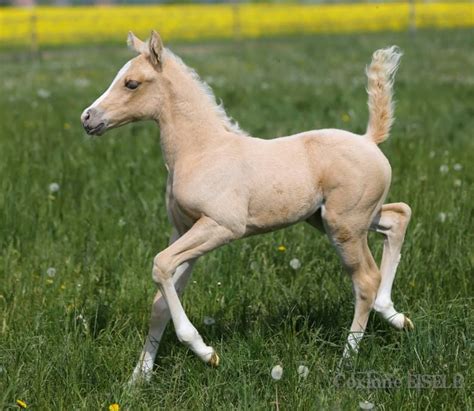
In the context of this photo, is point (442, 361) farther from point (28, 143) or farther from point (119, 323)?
point (28, 143)

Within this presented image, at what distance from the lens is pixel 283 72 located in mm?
15781

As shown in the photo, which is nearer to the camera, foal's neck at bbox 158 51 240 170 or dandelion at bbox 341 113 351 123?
foal's neck at bbox 158 51 240 170

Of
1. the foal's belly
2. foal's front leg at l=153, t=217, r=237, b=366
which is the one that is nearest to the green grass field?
foal's front leg at l=153, t=217, r=237, b=366

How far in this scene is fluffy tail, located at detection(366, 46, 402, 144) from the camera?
417 centimetres

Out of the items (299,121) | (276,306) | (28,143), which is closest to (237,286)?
(276,306)

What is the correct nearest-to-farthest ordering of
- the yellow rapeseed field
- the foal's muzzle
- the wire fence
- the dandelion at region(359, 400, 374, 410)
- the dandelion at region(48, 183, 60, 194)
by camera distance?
the dandelion at region(359, 400, 374, 410) < the foal's muzzle < the dandelion at region(48, 183, 60, 194) < the wire fence < the yellow rapeseed field

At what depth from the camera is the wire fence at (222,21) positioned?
99.0 ft

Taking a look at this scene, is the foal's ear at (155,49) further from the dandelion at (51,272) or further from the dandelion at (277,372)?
the dandelion at (51,272)

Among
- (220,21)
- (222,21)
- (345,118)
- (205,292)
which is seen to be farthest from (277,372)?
(222,21)

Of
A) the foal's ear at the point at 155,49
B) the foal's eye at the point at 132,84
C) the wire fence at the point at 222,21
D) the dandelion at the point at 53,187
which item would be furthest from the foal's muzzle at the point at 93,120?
the wire fence at the point at 222,21

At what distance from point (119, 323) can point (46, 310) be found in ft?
1.24

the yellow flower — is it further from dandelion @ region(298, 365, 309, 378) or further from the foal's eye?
the foal's eye

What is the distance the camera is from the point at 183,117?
383cm

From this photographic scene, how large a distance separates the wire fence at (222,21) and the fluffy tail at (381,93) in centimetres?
2450
